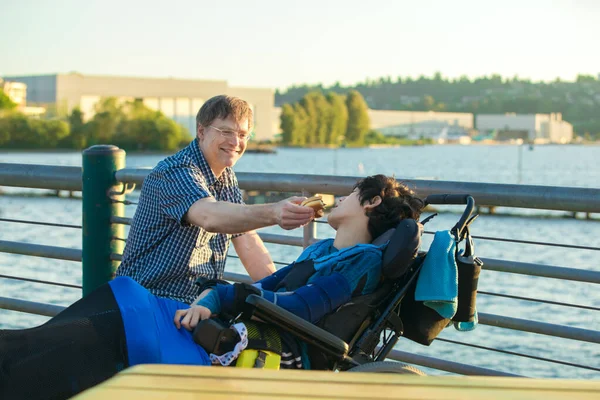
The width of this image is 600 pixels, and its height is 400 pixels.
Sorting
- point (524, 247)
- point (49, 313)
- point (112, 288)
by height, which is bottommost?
point (524, 247)

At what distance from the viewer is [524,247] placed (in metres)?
35.0

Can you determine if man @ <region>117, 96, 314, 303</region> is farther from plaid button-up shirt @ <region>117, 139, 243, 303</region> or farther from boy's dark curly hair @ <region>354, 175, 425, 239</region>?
boy's dark curly hair @ <region>354, 175, 425, 239</region>

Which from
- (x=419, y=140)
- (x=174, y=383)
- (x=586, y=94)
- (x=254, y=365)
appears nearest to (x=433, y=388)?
(x=174, y=383)

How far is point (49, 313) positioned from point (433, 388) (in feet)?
11.3

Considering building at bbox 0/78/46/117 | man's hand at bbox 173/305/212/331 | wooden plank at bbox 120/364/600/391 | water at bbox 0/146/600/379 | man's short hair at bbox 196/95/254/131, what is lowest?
water at bbox 0/146/600/379

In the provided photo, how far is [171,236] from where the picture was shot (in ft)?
11.8

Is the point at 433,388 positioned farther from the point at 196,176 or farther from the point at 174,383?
the point at 196,176

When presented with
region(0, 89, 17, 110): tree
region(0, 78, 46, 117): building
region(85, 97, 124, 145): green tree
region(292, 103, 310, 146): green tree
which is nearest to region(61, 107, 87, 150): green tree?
region(85, 97, 124, 145): green tree

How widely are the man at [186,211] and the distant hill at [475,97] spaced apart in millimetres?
126701

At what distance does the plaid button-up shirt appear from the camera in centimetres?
354

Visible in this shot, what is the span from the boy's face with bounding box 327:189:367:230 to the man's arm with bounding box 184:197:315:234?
0.27 metres

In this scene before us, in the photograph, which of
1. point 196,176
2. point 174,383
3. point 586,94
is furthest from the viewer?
point 586,94

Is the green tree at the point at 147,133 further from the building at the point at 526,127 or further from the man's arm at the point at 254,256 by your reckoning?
the man's arm at the point at 254,256

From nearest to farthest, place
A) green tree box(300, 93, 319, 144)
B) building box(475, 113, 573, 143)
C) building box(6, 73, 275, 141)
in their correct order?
building box(6, 73, 275, 141)
green tree box(300, 93, 319, 144)
building box(475, 113, 573, 143)
